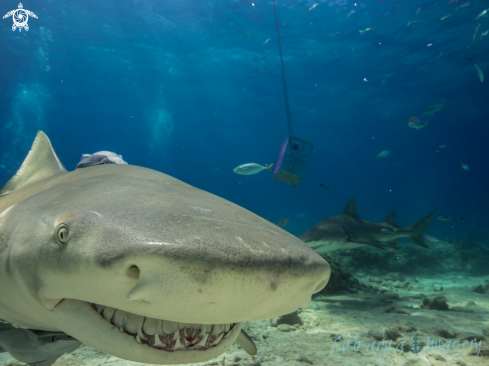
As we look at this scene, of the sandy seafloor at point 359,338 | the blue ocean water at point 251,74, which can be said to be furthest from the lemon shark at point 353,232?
the blue ocean water at point 251,74

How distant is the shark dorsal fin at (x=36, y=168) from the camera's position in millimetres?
2339

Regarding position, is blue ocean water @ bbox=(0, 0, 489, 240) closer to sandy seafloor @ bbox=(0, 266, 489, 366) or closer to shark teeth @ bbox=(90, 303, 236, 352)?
sandy seafloor @ bbox=(0, 266, 489, 366)

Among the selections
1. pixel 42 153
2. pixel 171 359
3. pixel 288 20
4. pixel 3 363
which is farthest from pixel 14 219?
pixel 288 20

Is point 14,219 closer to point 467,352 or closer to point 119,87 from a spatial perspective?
point 467,352

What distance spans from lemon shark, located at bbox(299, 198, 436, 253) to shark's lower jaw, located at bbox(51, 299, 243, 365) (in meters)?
6.11

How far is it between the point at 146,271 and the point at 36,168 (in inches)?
87.6

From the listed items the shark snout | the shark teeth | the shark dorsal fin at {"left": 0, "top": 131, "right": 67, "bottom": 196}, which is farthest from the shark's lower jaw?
the shark dorsal fin at {"left": 0, "top": 131, "right": 67, "bottom": 196}

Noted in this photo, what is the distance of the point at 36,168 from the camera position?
2.43m

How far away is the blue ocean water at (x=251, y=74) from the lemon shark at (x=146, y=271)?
1529cm

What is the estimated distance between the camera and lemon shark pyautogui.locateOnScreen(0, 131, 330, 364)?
0.81 metres

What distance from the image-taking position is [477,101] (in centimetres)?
3178

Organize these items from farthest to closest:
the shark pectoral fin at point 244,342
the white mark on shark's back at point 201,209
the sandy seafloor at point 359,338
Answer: the sandy seafloor at point 359,338 → the shark pectoral fin at point 244,342 → the white mark on shark's back at point 201,209

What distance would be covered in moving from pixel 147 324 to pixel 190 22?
85.7ft

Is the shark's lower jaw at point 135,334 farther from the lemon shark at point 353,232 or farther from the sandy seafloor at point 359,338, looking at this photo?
the lemon shark at point 353,232
